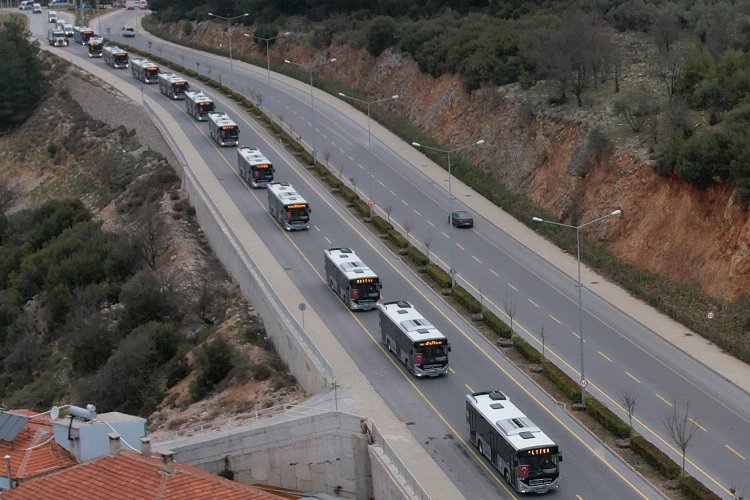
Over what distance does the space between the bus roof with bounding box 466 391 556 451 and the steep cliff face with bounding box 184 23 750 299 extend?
805 inches

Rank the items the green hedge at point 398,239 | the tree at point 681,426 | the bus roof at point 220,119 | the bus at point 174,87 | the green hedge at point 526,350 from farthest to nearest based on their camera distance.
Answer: the bus at point 174,87 → the bus roof at point 220,119 → the green hedge at point 398,239 → the green hedge at point 526,350 → the tree at point 681,426

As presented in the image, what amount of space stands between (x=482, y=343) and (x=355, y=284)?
756 cm

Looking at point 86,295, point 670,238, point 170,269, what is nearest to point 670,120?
point 670,238

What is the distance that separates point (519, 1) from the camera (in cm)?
11838

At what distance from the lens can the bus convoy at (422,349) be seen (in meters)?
39.8

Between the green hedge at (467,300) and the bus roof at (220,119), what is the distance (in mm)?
38367

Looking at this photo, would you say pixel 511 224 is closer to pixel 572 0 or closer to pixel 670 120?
pixel 670 120

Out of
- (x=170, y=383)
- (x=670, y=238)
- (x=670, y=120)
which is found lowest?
(x=170, y=383)

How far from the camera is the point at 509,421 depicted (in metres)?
41.5

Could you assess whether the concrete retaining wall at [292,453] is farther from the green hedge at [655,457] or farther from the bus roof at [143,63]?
the bus roof at [143,63]

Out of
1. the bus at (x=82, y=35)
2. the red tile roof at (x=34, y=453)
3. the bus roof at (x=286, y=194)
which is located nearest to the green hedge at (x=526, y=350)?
the red tile roof at (x=34, y=453)

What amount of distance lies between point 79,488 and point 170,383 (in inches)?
942

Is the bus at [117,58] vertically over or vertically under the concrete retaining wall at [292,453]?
over

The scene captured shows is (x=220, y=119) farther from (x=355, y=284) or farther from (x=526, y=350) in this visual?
(x=526, y=350)
